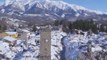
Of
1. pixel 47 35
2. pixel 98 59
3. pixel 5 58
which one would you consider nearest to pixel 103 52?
pixel 98 59

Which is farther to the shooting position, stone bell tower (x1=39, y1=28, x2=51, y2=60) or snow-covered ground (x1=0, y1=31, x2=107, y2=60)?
snow-covered ground (x1=0, y1=31, x2=107, y2=60)

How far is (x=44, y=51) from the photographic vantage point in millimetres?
11930

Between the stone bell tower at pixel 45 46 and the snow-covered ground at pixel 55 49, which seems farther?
the snow-covered ground at pixel 55 49

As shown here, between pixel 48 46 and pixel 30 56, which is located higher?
pixel 48 46

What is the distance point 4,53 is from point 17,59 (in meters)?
3.49

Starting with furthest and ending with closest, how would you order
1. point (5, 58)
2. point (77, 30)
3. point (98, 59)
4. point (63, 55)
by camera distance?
point (77, 30), point (63, 55), point (5, 58), point (98, 59)

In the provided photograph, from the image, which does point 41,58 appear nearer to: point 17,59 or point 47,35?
point 47,35

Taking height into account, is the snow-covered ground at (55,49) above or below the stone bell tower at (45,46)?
below

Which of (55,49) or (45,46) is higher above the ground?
(45,46)

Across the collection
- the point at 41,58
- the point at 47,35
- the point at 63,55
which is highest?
the point at 47,35

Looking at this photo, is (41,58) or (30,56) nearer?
(41,58)

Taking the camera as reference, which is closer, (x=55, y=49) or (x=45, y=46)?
(x=45, y=46)

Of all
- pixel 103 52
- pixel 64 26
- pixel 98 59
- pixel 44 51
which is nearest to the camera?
pixel 44 51

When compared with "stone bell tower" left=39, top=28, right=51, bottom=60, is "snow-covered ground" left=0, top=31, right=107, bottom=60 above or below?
below
